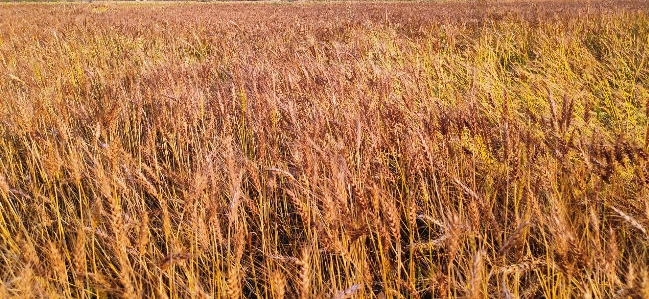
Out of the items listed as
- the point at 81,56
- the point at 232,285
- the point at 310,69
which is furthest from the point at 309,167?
the point at 81,56

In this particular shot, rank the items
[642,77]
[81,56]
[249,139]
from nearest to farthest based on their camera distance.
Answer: [249,139] → [642,77] → [81,56]

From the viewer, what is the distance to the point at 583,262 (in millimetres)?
773

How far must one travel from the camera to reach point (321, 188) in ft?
3.36

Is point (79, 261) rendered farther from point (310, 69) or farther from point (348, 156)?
point (310, 69)

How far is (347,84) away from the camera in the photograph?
93.6 inches

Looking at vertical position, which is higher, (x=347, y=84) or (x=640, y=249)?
(x=347, y=84)

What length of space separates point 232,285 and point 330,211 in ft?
0.85

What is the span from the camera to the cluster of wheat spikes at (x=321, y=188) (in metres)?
0.95

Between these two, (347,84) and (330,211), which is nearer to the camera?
(330,211)

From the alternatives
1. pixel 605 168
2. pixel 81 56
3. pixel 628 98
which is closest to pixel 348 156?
pixel 605 168

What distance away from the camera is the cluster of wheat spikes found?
0.95 metres

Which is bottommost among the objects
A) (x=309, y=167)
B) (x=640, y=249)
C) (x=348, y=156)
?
(x=640, y=249)

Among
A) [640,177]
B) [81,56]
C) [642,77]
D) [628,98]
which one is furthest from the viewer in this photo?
[81,56]

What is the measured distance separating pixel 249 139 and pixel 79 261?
4.38 feet
